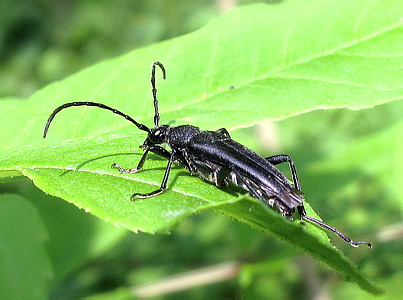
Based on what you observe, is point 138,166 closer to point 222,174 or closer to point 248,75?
point 222,174

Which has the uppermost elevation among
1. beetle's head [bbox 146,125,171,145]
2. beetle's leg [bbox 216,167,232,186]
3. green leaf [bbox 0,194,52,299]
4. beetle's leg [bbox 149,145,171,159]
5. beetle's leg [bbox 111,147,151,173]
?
beetle's head [bbox 146,125,171,145]

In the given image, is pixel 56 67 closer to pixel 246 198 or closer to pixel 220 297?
pixel 220 297

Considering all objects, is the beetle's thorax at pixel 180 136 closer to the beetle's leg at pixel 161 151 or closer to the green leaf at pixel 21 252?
the beetle's leg at pixel 161 151

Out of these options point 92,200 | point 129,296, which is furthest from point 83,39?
point 92,200

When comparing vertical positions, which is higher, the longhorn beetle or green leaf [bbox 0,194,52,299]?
the longhorn beetle

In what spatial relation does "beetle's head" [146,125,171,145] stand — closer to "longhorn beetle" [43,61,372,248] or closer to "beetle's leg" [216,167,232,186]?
"longhorn beetle" [43,61,372,248]

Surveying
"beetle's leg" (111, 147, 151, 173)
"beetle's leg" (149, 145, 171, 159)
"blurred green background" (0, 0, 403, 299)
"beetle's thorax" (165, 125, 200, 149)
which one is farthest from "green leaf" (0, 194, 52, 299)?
"beetle's thorax" (165, 125, 200, 149)

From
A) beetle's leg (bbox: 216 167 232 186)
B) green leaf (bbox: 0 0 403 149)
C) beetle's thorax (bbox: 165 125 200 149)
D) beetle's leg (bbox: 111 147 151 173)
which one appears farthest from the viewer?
beetle's thorax (bbox: 165 125 200 149)

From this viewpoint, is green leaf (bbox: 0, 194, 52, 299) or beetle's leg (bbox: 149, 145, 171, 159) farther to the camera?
beetle's leg (bbox: 149, 145, 171, 159)
